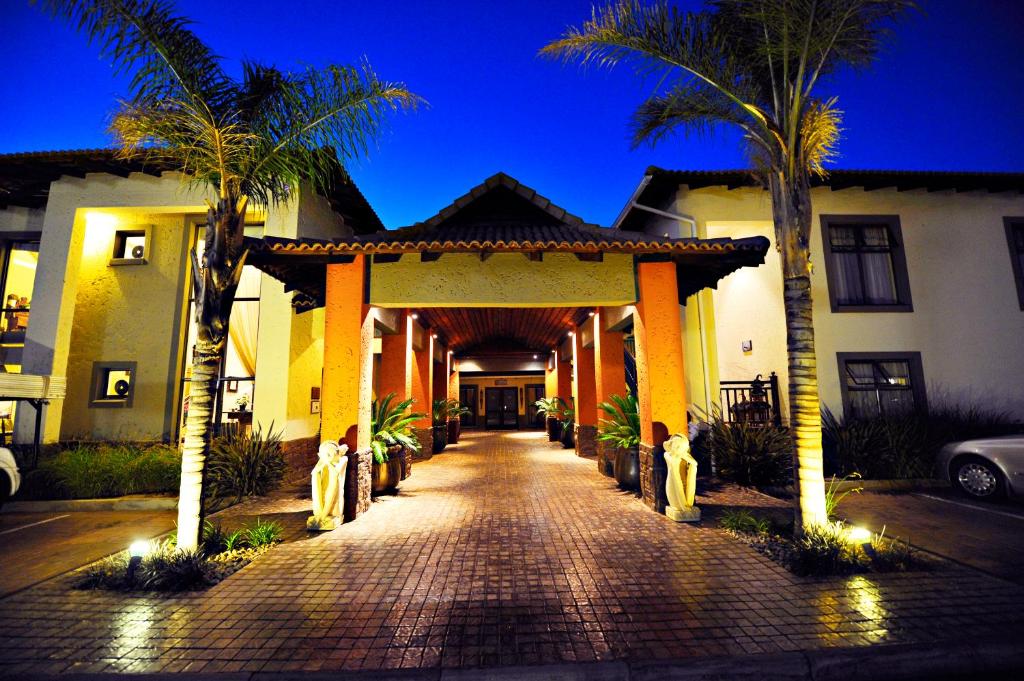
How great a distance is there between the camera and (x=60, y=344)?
29.3 ft

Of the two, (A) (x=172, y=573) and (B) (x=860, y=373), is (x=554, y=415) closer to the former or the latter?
(B) (x=860, y=373)

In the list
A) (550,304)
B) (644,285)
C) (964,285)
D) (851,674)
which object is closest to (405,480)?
(550,304)

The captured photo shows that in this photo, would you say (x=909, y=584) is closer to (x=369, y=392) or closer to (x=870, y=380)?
(x=369, y=392)

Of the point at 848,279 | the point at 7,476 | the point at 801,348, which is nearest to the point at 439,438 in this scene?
the point at 7,476

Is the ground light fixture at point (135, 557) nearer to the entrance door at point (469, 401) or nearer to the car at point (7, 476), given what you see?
the car at point (7, 476)

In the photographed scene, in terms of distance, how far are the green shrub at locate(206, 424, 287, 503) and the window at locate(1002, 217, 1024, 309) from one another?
54.9 feet

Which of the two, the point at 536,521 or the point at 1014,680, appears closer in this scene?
the point at 1014,680

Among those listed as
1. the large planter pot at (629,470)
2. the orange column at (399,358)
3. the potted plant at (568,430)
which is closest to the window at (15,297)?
the orange column at (399,358)

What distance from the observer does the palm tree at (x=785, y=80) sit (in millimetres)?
4754

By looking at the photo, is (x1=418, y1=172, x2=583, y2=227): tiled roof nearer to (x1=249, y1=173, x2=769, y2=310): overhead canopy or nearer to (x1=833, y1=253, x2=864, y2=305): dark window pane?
(x1=249, y1=173, x2=769, y2=310): overhead canopy

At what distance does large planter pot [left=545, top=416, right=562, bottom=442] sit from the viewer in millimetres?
16172

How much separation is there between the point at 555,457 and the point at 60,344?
11.8 meters

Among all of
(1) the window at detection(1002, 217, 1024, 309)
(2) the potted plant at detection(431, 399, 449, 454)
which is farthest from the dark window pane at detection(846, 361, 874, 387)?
(2) the potted plant at detection(431, 399, 449, 454)

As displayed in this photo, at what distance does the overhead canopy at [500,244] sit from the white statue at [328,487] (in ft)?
9.23
